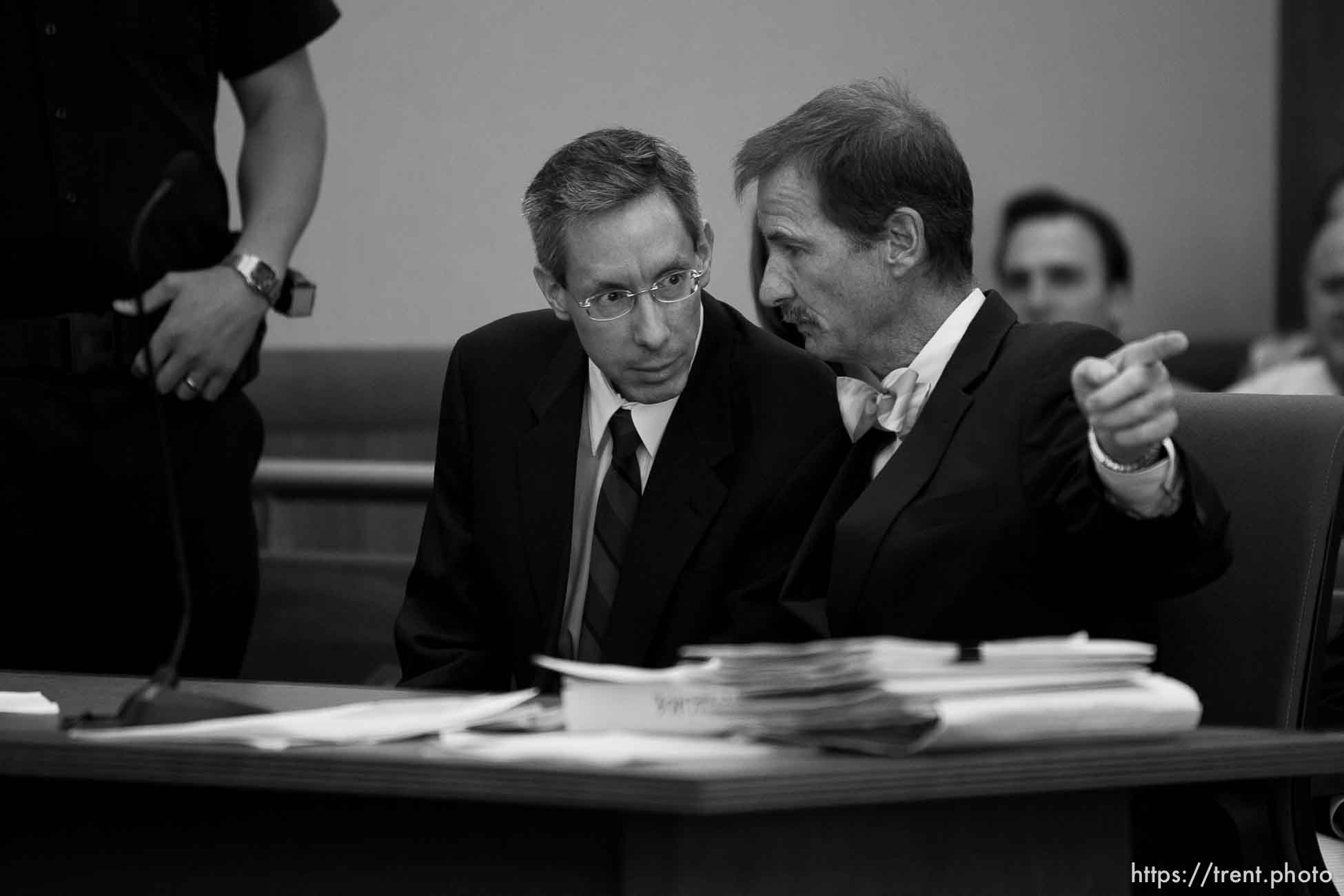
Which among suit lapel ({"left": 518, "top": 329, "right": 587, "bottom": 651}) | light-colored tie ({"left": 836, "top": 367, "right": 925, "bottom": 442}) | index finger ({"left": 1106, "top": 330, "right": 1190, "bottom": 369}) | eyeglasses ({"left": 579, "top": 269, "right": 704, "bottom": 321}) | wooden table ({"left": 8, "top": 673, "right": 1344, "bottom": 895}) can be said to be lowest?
wooden table ({"left": 8, "top": 673, "right": 1344, "bottom": 895})

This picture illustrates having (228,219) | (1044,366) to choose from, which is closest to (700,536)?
(1044,366)

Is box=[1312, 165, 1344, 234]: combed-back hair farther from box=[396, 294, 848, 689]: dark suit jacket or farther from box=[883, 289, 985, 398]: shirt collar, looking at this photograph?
box=[883, 289, 985, 398]: shirt collar

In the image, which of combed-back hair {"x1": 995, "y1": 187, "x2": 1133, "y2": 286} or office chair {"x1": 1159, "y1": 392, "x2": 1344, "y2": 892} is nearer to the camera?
office chair {"x1": 1159, "y1": 392, "x2": 1344, "y2": 892}

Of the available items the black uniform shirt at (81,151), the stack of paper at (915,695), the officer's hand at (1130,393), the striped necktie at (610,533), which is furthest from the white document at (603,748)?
the black uniform shirt at (81,151)

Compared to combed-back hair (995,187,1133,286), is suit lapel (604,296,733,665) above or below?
below

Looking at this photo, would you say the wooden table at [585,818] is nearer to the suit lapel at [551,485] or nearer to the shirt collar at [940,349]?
the shirt collar at [940,349]

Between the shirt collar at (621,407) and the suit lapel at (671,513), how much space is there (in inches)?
0.9

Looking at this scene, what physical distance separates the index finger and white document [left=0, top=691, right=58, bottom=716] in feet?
2.79

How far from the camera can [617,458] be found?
215 centimetres

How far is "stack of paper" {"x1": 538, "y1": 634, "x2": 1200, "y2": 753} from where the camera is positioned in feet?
3.81

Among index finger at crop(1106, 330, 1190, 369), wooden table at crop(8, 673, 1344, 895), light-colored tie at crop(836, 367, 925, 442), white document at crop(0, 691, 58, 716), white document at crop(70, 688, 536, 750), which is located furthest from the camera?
light-colored tie at crop(836, 367, 925, 442)

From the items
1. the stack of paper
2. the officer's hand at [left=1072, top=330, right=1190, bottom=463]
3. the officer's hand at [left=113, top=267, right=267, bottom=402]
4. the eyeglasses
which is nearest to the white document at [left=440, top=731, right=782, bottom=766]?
the stack of paper

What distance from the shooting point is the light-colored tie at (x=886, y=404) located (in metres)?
1.89

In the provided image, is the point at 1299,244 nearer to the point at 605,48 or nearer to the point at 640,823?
the point at 605,48
